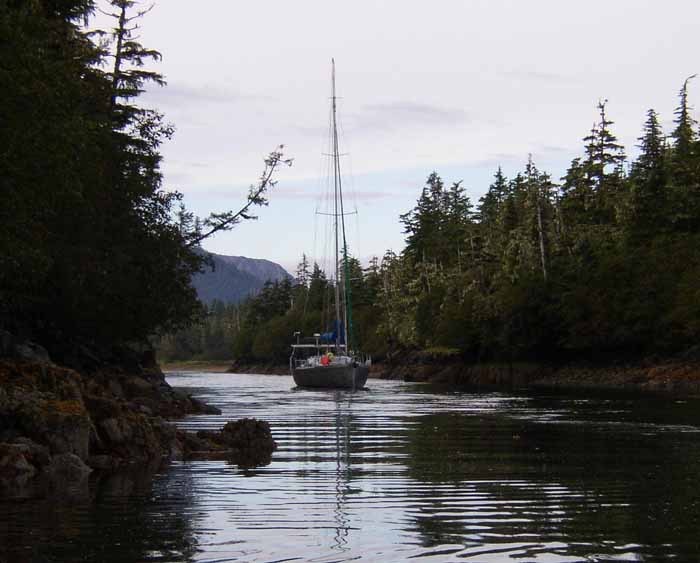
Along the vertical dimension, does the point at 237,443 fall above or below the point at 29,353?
below

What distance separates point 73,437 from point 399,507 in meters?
6.74

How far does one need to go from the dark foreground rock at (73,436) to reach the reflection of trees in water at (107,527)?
111 cm

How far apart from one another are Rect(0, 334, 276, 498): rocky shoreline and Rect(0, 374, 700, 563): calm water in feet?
2.98

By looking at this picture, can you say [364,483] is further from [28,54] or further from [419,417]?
[419,417]

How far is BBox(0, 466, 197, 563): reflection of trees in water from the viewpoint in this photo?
10398mm

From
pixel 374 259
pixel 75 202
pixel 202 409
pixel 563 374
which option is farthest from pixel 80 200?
pixel 374 259

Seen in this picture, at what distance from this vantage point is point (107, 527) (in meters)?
12.0

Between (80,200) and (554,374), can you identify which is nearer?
(80,200)

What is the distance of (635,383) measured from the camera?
67.6 m

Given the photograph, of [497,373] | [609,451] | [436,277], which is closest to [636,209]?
[497,373]

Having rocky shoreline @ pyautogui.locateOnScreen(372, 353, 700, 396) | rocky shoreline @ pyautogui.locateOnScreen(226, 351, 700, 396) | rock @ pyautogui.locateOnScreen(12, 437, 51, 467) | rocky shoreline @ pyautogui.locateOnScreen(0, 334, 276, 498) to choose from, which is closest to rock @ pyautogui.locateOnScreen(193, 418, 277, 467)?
rocky shoreline @ pyautogui.locateOnScreen(0, 334, 276, 498)

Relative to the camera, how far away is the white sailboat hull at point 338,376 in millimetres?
61750

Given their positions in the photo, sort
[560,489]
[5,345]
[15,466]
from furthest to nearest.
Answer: [5,345] → [15,466] → [560,489]

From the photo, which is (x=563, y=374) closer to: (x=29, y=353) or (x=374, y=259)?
(x=29, y=353)
